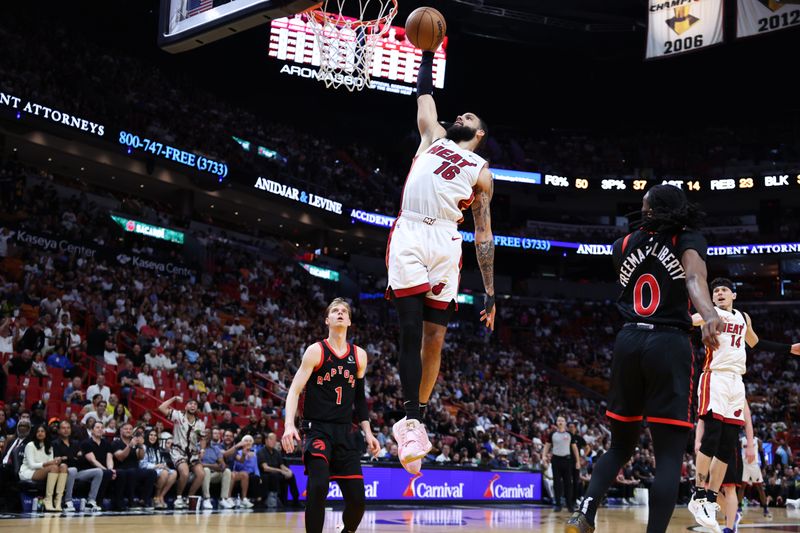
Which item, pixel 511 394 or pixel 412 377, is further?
pixel 511 394

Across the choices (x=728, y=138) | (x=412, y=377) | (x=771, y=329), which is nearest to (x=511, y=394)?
(x=771, y=329)

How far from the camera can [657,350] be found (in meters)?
4.52

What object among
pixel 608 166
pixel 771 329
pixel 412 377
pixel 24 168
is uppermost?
pixel 608 166

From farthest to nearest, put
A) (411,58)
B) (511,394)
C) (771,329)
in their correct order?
(771,329), (411,58), (511,394)

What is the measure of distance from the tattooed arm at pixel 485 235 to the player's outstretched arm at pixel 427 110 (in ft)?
1.40

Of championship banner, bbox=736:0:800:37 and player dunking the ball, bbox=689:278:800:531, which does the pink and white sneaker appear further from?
championship banner, bbox=736:0:800:37

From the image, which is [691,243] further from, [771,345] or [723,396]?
[723,396]

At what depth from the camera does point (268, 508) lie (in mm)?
13820

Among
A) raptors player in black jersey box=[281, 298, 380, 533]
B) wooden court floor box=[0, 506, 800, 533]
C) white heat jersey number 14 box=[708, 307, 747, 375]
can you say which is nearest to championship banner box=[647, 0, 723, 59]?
wooden court floor box=[0, 506, 800, 533]

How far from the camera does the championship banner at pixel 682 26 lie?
1850cm

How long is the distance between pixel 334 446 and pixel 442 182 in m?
2.59

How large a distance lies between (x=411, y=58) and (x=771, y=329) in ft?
66.9

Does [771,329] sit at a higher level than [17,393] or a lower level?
higher

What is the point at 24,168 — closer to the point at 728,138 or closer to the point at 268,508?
the point at 268,508
